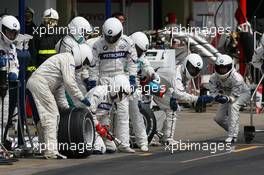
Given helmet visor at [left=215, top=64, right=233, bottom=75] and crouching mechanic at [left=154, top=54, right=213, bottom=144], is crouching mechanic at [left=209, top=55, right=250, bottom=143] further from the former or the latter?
crouching mechanic at [left=154, top=54, right=213, bottom=144]

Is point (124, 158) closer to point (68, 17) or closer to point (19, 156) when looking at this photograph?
point (19, 156)

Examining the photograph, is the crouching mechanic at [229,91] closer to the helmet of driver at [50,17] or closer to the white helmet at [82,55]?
the white helmet at [82,55]

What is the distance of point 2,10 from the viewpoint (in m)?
27.2

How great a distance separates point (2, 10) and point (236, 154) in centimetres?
1138

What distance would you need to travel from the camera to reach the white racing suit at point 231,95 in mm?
19688

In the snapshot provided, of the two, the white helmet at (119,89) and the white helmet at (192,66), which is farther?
the white helmet at (192,66)

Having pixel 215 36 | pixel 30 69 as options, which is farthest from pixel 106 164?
pixel 215 36

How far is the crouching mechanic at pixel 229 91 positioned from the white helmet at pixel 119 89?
2.36 metres

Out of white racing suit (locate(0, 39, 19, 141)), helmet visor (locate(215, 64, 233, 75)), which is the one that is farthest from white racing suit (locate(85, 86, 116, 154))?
helmet visor (locate(215, 64, 233, 75))

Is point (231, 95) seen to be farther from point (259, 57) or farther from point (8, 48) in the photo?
point (8, 48)

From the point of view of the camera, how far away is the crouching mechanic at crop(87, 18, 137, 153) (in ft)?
58.4

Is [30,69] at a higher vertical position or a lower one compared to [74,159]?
higher
